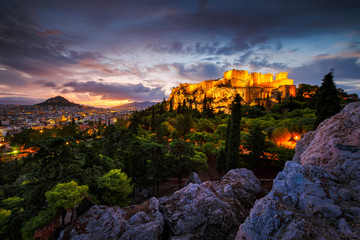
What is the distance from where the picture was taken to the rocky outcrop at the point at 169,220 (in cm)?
777

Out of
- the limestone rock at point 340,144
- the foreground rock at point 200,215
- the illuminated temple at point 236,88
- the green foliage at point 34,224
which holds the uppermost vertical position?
the illuminated temple at point 236,88

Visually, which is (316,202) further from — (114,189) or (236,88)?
(236,88)

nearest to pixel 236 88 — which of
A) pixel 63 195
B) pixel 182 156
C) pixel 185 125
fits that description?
pixel 185 125

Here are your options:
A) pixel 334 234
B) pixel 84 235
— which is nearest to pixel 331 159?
pixel 334 234

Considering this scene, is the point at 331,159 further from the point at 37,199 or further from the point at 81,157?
the point at 37,199

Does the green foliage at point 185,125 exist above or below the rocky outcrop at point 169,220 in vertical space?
above

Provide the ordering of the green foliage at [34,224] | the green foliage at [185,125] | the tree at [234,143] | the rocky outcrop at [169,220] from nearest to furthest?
the green foliage at [34,224]
the rocky outcrop at [169,220]
the tree at [234,143]
the green foliage at [185,125]

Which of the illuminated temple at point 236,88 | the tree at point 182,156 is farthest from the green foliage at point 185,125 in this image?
the illuminated temple at point 236,88

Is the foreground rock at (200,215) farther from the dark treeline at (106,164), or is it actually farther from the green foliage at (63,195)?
the green foliage at (63,195)

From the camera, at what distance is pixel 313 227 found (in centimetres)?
431

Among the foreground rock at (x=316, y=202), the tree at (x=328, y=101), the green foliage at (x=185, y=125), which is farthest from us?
the green foliage at (x=185, y=125)

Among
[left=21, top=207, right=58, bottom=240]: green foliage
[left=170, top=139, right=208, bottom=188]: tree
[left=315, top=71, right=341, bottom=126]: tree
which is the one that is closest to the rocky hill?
[left=21, top=207, right=58, bottom=240]: green foliage

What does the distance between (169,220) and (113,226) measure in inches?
129

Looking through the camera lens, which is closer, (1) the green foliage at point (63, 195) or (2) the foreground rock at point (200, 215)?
(1) the green foliage at point (63, 195)
